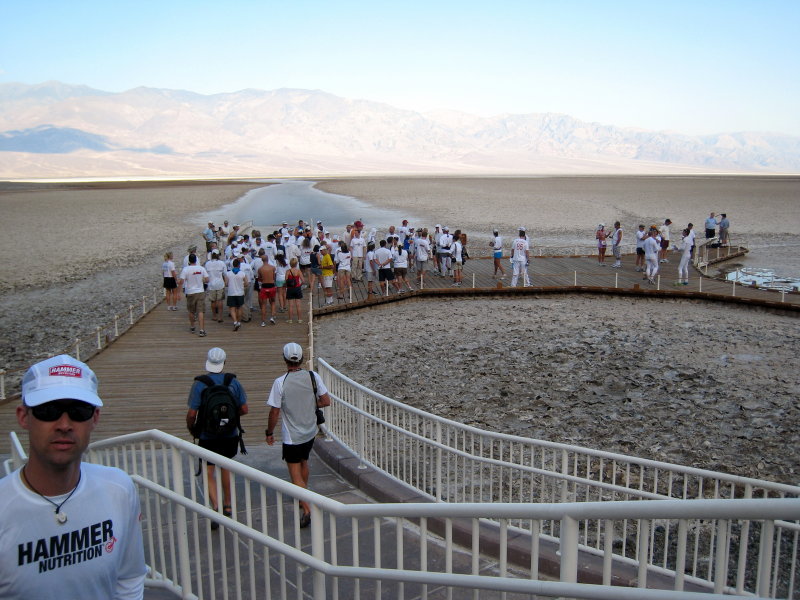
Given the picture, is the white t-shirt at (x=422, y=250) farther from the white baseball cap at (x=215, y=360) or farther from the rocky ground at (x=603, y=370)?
the white baseball cap at (x=215, y=360)

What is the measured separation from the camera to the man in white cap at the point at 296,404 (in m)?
6.48

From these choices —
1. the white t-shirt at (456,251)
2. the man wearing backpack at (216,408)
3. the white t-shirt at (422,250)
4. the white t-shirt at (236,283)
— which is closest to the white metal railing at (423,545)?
the man wearing backpack at (216,408)

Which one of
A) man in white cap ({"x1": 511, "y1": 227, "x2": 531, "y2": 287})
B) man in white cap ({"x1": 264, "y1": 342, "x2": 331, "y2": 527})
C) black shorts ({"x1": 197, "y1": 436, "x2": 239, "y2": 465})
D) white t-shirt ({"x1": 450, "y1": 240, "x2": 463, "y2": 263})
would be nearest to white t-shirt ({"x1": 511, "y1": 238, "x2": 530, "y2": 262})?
man in white cap ({"x1": 511, "y1": 227, "x2": 531, "y2": 287})

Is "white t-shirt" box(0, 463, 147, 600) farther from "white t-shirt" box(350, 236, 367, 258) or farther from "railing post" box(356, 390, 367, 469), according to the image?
"white t-shirt" box(350, 236, 367, 258)

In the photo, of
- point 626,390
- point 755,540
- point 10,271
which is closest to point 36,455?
point 755,540

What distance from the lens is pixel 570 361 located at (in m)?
14.7

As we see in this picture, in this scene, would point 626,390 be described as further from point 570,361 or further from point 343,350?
point 343,350

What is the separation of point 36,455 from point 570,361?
42.1 feet

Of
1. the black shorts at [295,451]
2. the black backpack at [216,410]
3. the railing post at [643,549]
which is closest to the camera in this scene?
the railing post at [643,549]

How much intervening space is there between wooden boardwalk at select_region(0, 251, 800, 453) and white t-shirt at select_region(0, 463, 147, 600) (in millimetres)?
6306

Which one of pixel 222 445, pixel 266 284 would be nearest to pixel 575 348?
pixel 266 284

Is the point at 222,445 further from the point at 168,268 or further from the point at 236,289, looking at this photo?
the point at 168,268

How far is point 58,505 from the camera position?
2.79 meters

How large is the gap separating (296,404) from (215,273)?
9438mm
